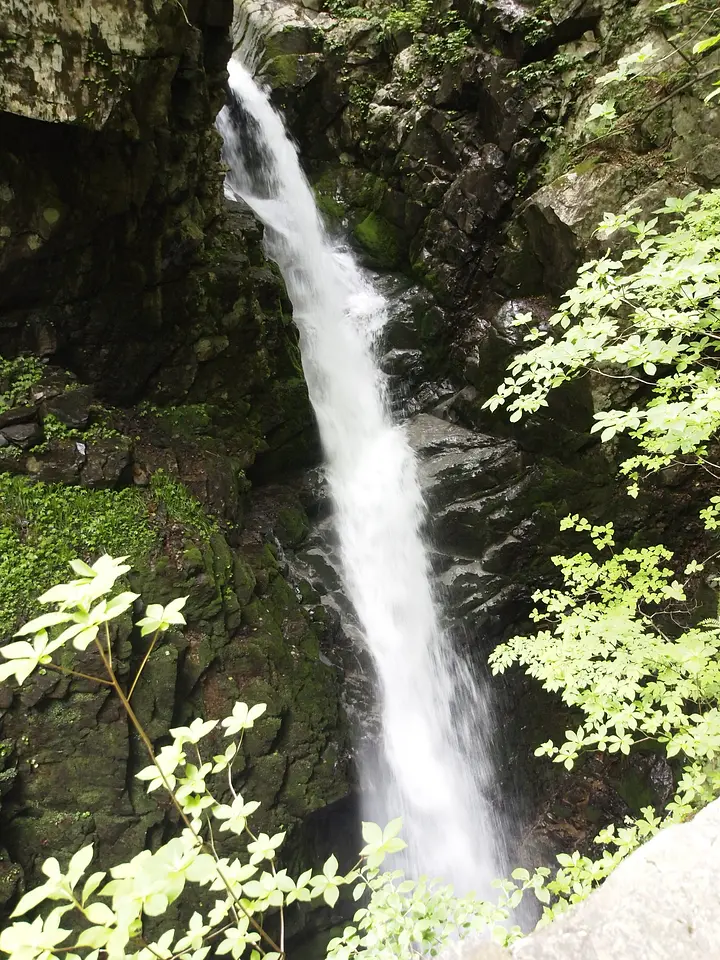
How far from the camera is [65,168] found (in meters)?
5.00

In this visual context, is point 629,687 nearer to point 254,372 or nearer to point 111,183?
point 254,372

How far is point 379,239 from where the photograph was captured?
11.3 metres

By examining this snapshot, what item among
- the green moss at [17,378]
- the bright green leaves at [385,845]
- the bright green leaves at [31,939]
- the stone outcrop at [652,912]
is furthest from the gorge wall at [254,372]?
the stone outcrop at [652,912]

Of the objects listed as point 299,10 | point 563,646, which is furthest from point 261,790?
point 299,10

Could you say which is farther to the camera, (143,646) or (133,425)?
(133,425)

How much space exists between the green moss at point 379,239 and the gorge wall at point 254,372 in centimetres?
6

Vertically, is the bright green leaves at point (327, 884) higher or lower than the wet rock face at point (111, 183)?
lower

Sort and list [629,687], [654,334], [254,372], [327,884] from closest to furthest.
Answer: [327,884] < [654,334] < [629,687] < [254,372]

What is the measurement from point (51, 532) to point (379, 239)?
353 inches

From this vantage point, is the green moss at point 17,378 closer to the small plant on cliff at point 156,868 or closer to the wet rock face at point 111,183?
the wet rock face at point 111,183

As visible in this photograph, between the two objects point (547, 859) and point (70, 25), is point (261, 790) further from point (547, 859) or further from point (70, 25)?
point (70, 25)

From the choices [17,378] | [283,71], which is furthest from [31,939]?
[283,71]

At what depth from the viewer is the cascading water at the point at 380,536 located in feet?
22.4

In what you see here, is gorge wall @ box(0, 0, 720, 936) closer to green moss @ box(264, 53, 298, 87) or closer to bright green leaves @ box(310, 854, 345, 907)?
green moss @ box(264, 53, 298, 87)
